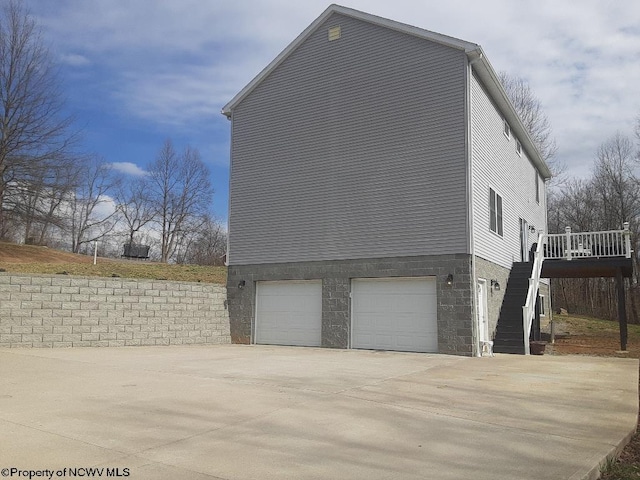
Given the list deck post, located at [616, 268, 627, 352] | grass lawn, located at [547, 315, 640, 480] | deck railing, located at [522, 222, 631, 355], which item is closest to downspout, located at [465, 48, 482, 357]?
deck railing, located at [522, 222, 631, 355]

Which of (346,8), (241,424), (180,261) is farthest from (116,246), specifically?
(241,424)

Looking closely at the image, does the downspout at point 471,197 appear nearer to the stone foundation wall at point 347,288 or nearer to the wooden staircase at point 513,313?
the stone foundation wall at point 347,288

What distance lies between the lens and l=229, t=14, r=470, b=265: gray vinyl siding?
548 inches

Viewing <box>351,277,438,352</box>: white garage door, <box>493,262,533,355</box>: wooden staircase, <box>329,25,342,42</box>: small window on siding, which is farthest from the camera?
<box>329,25,342,42</box>: small window on siding

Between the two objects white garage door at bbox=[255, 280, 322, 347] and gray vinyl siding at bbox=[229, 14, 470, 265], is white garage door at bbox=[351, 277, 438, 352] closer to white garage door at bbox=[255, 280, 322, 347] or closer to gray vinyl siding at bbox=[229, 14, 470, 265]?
gray vinyl siding at bbox=[229, 14, 470, 265]

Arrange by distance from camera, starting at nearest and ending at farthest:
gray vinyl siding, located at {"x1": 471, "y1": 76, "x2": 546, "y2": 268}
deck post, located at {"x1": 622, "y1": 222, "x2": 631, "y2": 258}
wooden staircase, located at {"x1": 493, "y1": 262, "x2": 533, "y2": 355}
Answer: gray vinyl siding, located at {"x1": 471, "y1": 76, "x2": 546, "y2": 268}
wooden staircase, located at {"x1": 493, "y1": 262, "x2": 533, "y2": 355}
deck post, located at {"x1": 622, "y1": 222, "x2": 631, "y2": 258}

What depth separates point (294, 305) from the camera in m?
16.2

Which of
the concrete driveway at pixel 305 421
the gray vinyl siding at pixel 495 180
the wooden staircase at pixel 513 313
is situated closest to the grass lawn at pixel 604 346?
the concrete driveway at pixel 305 421

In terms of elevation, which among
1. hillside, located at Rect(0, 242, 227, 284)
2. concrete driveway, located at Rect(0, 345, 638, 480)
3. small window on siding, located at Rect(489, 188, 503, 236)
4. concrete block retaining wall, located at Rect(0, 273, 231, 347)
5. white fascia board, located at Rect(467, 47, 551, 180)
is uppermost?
white fascia board, located at Rect(467, 47, 551, 180)

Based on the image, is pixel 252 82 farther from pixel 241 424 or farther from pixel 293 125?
pixel 241 424

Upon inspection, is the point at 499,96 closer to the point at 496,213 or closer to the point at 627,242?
the point at 496,213

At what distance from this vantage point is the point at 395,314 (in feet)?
47.1

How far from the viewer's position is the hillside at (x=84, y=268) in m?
18.8

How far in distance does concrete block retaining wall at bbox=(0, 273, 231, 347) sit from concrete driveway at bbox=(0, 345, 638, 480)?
2225 mm
